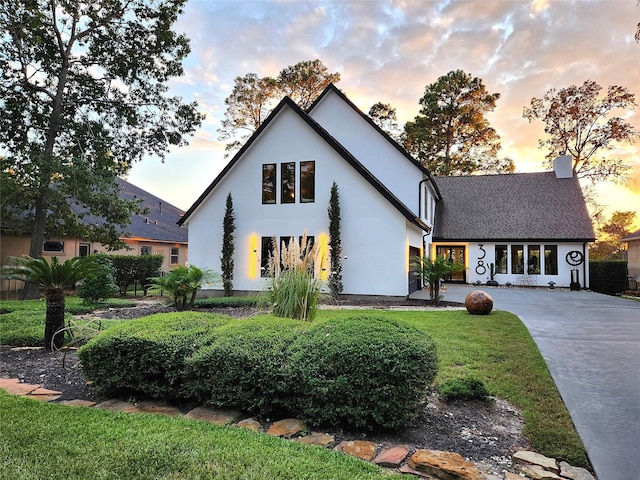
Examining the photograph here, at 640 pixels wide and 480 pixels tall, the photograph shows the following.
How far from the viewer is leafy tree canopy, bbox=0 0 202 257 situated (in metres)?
12.7

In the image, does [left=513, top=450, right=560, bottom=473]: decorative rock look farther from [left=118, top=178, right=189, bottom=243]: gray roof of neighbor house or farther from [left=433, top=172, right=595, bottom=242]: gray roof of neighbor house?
[left=118, top=178, right=189, bottom=243]: gray roof of neighbor house

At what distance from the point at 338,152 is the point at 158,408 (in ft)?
34.4

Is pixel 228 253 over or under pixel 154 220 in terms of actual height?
under

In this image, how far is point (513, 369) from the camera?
15.2 feet

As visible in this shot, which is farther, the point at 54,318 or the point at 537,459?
the point at 54,318

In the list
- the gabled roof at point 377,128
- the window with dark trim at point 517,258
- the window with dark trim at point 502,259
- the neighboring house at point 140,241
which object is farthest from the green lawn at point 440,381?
the window with dark trim at point 517,258

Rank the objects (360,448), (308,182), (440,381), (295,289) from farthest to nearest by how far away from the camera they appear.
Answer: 1. (308,182)
2. (295,289)
3. (440,381)
4. (360,448)

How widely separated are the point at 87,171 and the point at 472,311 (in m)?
12.9

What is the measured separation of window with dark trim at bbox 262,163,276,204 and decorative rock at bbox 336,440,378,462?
11410mm

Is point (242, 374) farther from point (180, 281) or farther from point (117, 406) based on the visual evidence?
point (180, 281)

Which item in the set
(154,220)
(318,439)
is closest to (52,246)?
(154,220)

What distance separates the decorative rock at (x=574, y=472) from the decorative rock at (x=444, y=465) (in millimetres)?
596

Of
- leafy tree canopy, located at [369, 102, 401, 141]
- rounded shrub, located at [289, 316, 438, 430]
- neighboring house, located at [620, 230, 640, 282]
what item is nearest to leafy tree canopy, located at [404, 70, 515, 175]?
leafy tree canopy, located at [369, 102, 401, 141]

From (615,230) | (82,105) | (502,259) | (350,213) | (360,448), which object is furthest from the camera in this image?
(615,230)
